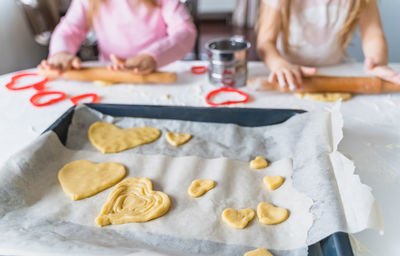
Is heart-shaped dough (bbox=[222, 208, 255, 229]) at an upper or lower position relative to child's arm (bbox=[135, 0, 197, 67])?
lower

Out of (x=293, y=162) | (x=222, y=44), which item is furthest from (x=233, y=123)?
(x=222, y=44)

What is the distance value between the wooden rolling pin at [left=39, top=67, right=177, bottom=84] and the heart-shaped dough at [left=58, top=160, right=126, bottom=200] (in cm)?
32

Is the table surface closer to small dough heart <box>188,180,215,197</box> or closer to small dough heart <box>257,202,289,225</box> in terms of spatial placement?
small dough heart <box>257,202,289,225</box>

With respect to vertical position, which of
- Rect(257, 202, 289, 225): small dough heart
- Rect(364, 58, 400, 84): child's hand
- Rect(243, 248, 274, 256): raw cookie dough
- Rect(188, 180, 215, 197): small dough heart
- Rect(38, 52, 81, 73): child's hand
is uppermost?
Rect(38, 52, 81, 73): child's hand

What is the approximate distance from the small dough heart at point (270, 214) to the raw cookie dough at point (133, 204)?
0.13 m

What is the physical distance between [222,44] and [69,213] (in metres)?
0.54

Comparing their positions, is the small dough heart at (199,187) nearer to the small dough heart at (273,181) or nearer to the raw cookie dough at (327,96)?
the small dough heart at (273,181)

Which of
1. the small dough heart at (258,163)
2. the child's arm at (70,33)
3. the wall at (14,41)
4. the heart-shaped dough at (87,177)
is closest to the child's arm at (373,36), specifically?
the small dough heart at (258,163)

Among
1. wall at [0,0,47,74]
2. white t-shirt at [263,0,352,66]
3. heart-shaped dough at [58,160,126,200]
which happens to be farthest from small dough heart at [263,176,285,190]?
wall at [0,0,47,74]

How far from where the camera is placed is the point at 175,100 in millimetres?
752

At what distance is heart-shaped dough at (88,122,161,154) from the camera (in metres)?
0.60

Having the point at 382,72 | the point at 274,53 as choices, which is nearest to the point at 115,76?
the point at 274,53

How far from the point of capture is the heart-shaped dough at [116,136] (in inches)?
23.4

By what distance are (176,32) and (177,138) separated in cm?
45
